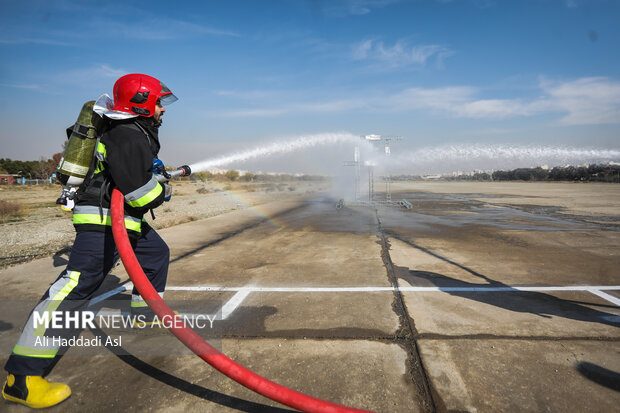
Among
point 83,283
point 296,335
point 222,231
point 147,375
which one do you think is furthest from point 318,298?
point 222,231

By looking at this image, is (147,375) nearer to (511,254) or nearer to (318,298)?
(318,298)

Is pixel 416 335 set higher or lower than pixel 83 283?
lower

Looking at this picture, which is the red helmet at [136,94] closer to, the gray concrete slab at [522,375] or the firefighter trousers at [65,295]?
the firefighter trousers at [65,295]

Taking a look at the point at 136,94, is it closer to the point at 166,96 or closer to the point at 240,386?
the point at 166,96

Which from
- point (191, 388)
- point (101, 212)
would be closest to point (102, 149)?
point (101, 212)

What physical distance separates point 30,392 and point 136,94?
220 cm

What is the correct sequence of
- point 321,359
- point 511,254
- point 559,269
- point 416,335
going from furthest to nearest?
1. point 511,254
2. point 559,269
3. point 416,335
4. point 321,359

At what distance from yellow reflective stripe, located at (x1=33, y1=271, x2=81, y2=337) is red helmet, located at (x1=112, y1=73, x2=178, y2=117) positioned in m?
1.27

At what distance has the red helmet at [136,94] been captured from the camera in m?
2.56

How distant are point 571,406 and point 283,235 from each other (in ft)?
23.4

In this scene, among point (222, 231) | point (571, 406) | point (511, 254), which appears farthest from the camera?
point (222, 231)

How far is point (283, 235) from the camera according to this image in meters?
8.81

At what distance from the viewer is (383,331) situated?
313cm
